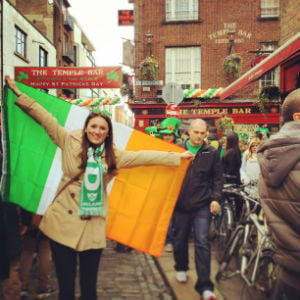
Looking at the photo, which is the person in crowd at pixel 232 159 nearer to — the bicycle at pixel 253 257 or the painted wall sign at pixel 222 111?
the bicycle at pixel 253 257

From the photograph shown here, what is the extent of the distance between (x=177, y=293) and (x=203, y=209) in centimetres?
101

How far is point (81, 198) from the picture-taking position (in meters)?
2.88

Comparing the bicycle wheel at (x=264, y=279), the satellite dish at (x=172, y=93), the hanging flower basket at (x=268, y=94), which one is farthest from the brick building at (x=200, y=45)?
the bicycle wheel at (x=264, y=279)

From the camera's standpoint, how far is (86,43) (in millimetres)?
36531

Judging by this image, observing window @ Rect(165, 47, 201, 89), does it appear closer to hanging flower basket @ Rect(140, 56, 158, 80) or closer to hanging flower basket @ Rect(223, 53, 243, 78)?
hanging flower basket @ Rect(140, 56, 158, 80)

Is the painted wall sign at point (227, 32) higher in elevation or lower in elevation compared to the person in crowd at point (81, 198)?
higher

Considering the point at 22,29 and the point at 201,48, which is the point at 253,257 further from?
the point at 201,48

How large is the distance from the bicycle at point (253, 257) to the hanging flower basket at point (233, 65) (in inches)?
613

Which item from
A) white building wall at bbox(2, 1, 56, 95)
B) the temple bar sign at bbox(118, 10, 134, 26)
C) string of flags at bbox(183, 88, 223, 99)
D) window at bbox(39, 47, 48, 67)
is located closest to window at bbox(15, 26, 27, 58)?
white building wall at bbox(2, 1, 56, 95)

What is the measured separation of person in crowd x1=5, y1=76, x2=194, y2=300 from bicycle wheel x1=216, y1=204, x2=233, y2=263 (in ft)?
10.3

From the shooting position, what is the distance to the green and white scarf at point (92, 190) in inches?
113

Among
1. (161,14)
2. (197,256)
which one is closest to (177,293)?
(197,256)

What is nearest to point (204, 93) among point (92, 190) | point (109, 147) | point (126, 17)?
point (126, 17)

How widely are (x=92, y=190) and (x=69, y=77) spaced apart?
352 inches
